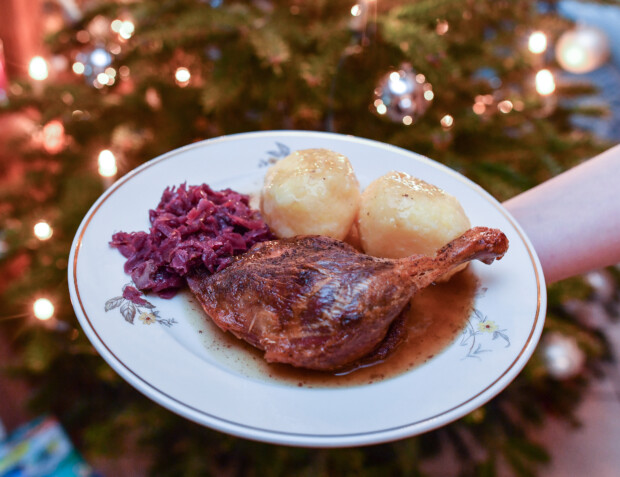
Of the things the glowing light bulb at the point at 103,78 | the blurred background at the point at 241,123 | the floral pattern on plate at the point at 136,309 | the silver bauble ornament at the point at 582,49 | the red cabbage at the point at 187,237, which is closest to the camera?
the floral pattern on plate at the point at 136,309

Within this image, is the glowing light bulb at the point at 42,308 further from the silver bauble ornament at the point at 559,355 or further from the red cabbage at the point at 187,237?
the silver bauble ornament at the point at 559,355

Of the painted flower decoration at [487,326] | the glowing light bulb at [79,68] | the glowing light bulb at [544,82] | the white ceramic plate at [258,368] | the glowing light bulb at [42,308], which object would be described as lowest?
the glowing light bulb at [42,308]

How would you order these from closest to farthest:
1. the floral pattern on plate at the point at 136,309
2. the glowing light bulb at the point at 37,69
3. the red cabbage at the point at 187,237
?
the floral pattern on plate at the point at 136,309 < the red cabbage at the point at 187,237 < the glowing light bulb at the point at 37,69

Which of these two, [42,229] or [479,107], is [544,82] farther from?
[42,229]

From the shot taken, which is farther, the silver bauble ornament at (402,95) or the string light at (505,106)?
the string light at (505,106)

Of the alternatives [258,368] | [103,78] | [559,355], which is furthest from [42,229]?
[559,355]

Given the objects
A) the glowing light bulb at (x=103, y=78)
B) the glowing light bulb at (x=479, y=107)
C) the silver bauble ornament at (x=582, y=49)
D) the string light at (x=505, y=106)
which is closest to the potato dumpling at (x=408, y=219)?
the string light at (x=505, y=106)

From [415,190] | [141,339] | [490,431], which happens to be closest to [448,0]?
[415,190]
